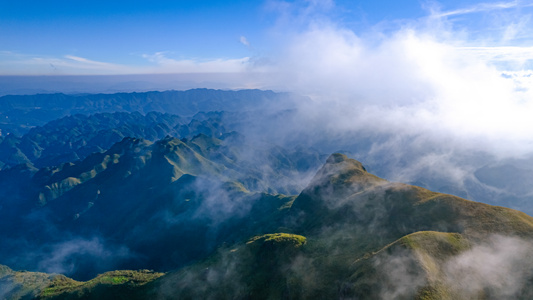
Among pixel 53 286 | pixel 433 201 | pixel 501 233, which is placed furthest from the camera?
pixel 53 286

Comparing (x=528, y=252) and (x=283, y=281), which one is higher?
(x=528, y=252)

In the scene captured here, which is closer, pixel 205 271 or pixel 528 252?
pixel 528 252

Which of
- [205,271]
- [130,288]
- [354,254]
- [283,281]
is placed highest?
[354,254]

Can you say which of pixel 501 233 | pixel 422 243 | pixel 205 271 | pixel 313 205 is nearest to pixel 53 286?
pixel 205 271

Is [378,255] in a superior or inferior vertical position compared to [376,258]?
superior

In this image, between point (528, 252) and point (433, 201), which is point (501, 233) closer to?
point (528, 252)

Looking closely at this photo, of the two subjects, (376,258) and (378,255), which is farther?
(378,255)

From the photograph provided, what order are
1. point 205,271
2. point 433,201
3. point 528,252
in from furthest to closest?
point 205,271
point 433,201
point 528,252
